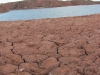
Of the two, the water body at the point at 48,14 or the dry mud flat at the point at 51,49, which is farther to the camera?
the water body at the point at 48,14

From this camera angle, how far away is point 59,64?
3.19 metres

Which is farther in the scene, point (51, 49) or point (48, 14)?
point (48, 14)

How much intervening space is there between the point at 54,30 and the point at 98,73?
1749 mm

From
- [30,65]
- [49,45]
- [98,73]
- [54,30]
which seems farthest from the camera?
[54,30]

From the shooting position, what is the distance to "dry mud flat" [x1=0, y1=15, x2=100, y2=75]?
3.08 m

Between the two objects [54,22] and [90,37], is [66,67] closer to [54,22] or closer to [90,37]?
[90,37]

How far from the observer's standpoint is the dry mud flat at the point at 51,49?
3082mm

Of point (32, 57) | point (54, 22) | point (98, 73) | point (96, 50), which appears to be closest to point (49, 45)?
point (32, 57)

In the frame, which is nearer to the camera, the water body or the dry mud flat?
the dry mud flat

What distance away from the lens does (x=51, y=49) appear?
3598 millimetres

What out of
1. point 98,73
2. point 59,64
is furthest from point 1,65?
point 98,73

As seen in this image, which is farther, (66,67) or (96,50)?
(96,50)

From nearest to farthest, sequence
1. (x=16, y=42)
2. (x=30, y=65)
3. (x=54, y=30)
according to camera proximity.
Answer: (x=30, y=65) < (x=16, y=42) < (x=54, y=30)

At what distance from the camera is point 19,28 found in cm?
488
